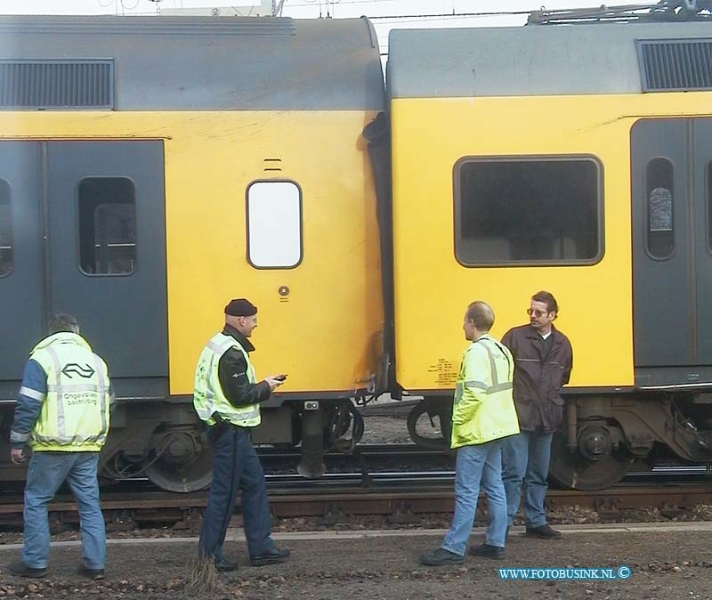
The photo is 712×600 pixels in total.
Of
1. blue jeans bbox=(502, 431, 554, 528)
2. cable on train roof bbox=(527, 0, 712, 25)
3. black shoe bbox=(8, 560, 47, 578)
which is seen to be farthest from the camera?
cable on train roof bbox=(527, 0, 712, 25)

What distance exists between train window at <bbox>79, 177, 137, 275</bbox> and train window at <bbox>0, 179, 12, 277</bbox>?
528 millimetres

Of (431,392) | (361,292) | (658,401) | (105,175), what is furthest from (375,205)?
(658,401)

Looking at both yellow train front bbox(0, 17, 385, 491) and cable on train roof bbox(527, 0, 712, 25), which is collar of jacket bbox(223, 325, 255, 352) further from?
cable on train roof bbox(527, 0, 712, 25)

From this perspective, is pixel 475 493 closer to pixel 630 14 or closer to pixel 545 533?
pixel 545 533

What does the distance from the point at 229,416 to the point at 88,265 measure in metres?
2.30

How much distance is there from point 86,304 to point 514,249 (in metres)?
3.27

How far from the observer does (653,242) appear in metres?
7.68

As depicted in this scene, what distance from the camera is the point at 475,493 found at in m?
6.18

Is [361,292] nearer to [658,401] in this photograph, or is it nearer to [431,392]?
[431,392]

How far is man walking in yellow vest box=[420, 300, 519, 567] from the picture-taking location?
611 cm

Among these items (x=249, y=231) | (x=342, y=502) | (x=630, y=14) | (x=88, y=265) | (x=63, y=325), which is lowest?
(x=342, y=502)

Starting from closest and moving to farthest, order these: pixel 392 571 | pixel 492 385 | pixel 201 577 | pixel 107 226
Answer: pixel 201 577, pixel 392 571, pixel 492 385, pixel 107 226

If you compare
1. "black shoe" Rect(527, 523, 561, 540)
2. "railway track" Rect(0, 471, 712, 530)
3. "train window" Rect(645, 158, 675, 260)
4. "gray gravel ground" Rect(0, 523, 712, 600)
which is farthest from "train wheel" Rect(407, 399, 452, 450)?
"train window" Rect(645, 158, 675, 260)

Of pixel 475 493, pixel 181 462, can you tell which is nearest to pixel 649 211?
pixel 475 493
